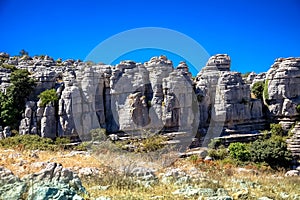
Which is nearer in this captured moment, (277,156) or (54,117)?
(277,156)

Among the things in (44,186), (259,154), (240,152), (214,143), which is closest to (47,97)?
(214,143)

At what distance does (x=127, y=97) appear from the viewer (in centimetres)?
3356

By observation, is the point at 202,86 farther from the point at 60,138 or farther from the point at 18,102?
the point at 18,102

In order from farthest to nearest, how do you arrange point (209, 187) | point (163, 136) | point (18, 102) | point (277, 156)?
point (18, 102), point (163, 136), point (277, 156), point (209, 187)

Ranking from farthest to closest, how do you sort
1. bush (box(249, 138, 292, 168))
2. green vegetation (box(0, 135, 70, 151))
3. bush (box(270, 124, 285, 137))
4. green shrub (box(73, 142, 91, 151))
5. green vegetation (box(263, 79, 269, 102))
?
green vegetation (box(263, 79, 269, 102))
bush (box(270, 124, 285, 137))
green shrub (box(73, 142, 91, 151))
bush (box(249, 138, 292, 168))
green vegetation (box(0, 135, 70, 151))

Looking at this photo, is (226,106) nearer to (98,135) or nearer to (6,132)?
(98,135)

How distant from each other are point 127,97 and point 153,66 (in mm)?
4032

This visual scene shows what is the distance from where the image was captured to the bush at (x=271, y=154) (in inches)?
1064

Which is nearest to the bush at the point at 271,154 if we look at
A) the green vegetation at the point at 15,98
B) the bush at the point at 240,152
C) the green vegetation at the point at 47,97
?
the bush at the point at 240,152

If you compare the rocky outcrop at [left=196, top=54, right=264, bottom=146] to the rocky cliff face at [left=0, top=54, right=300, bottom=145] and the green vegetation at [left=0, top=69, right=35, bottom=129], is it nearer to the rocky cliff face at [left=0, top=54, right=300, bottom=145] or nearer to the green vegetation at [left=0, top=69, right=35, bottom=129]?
the rocky cliff face at [left=0, top=54, right=300, bottom=145]

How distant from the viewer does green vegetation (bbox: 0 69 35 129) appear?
106 feet

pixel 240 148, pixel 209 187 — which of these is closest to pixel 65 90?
pixel 240 148

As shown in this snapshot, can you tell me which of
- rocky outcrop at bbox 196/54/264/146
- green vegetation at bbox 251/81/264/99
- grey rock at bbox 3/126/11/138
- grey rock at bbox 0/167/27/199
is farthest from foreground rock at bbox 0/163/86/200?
green vegetation at bbox 251/81/264/99

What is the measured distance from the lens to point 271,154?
27.0 metres
